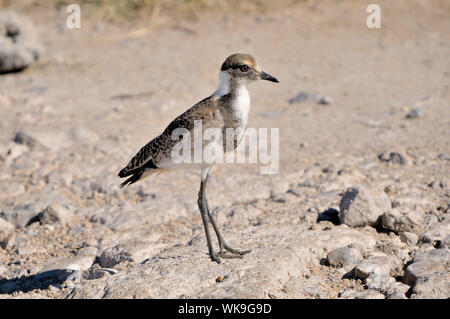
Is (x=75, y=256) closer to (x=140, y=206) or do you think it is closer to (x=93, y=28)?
(x=140, y=206)

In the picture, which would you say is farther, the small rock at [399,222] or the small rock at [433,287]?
the small rock at [399,222]

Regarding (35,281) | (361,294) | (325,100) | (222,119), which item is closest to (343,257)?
(361,294)

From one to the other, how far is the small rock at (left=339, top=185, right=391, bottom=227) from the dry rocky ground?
1cm

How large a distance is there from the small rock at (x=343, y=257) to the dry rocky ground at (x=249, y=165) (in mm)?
10

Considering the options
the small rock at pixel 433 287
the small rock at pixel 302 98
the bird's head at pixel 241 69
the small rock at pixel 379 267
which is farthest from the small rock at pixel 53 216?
the small rock at pixel 302 98

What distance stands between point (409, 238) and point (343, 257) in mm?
713

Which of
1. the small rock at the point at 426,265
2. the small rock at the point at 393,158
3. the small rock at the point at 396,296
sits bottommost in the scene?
the small rock at the point at 396,296

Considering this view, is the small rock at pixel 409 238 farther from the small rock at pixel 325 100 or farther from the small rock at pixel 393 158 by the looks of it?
the small rock at pixel 325 100

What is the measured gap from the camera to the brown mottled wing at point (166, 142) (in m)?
4.65

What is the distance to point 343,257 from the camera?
14.8ft

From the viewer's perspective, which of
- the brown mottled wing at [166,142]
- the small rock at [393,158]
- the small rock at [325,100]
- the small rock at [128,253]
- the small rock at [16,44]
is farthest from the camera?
the small rock at [16,44]

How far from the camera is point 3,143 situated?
7590 mm
